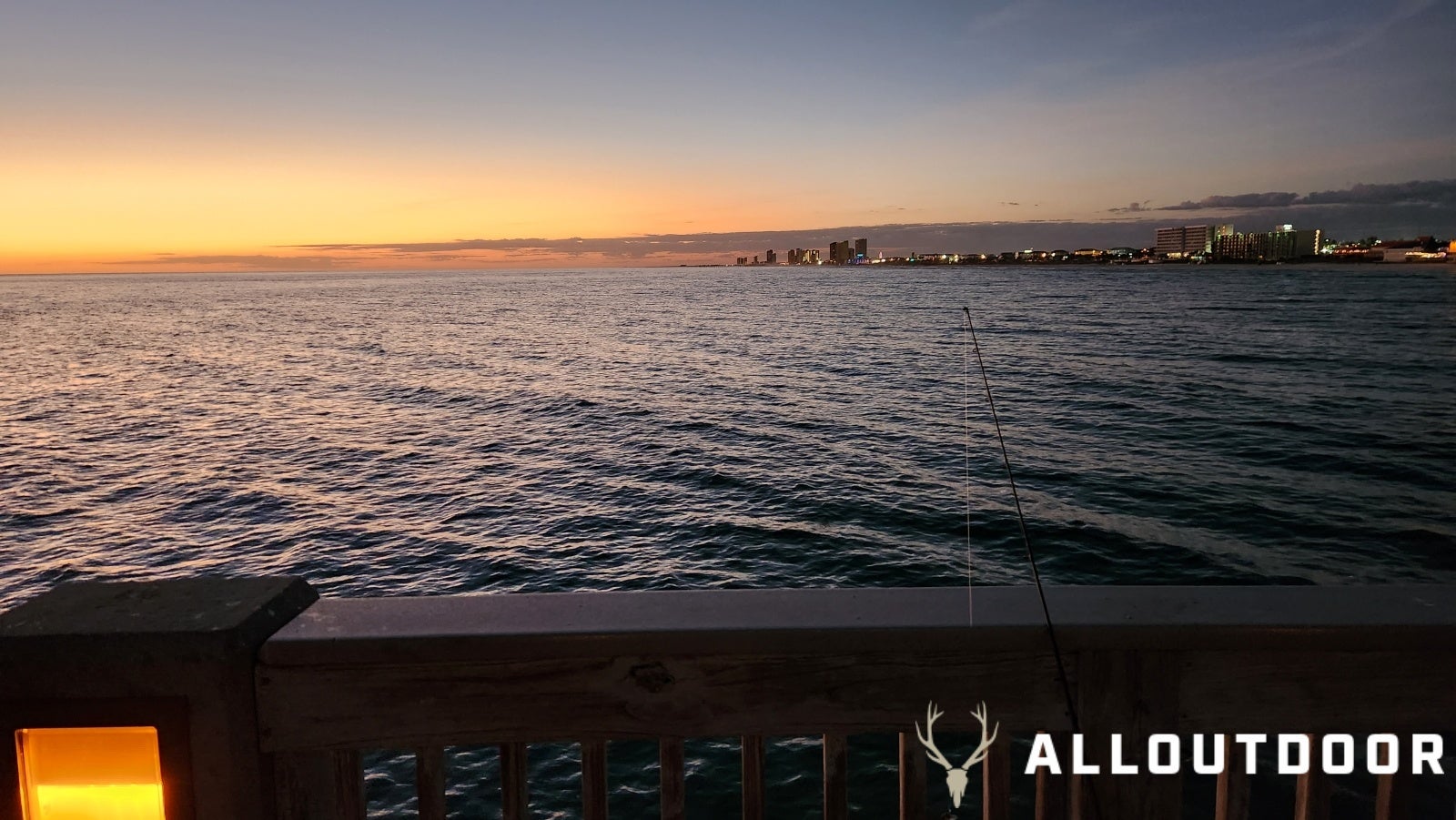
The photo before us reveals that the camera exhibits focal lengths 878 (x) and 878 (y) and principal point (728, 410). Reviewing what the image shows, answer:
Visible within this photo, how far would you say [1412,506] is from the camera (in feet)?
69.6

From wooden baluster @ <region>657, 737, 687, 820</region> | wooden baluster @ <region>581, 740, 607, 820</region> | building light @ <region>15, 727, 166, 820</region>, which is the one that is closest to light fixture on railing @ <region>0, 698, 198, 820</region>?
building light @ <region>15, 727, 166, 820</region>

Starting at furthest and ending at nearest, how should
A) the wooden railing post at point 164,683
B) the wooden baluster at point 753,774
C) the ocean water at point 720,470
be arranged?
the ocean water at point 720,470
the wooden baluster at point 753,774
the wooden railing post at point 164,683

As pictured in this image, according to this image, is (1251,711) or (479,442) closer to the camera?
(1251,711)

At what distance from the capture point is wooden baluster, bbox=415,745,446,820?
203cm

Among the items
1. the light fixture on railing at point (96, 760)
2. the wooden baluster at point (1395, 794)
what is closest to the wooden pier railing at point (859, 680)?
the wooden baluster at point (1395, 794)

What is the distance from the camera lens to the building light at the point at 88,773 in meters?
1.97

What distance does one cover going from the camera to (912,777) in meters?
2.05

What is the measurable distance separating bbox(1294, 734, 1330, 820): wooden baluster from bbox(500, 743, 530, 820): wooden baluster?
5.88ft

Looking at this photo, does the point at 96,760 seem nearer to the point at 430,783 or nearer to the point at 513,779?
the point at 430,783

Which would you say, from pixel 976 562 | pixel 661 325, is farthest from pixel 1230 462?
pixel 661 325

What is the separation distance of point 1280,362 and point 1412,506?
32.1 meters

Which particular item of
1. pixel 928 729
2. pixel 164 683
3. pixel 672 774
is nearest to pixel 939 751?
pixel 928 729

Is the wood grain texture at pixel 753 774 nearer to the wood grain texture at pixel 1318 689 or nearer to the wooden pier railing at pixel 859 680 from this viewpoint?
the wooden pier railing at pixel 859 680

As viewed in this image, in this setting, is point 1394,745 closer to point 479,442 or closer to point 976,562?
point 976,562
